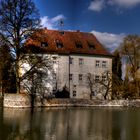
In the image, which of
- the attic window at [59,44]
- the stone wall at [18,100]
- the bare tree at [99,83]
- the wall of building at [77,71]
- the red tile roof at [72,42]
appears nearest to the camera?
the stone wall at [18,100]

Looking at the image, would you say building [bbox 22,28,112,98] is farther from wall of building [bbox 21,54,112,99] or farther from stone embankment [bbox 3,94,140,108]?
stone embankment [bbox 3,94,140,108]

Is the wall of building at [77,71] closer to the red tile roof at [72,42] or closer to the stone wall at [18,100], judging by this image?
the red tile roof at [72,42]

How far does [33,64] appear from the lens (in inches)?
1156

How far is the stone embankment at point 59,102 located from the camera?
28.5 metres

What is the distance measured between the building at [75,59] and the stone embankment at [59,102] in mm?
6212

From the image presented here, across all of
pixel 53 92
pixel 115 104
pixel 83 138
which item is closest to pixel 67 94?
pixel 53 92

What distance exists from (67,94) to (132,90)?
6.31m

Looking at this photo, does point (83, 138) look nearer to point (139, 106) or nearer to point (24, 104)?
point (24, 104)

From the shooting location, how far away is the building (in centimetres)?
3838

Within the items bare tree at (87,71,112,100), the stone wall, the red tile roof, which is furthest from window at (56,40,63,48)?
the stone wall

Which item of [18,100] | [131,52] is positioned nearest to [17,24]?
[18,100]

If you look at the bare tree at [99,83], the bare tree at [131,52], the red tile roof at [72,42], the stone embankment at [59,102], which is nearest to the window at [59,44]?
the red tile roof at [72,42]

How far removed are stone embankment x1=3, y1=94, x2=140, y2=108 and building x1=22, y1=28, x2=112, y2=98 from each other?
621 centimetres

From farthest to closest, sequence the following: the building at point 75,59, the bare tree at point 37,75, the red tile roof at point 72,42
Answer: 1. the building at point 75,59
2. the red tile roof at point 72,42
3. the bare tree at point 37,75
